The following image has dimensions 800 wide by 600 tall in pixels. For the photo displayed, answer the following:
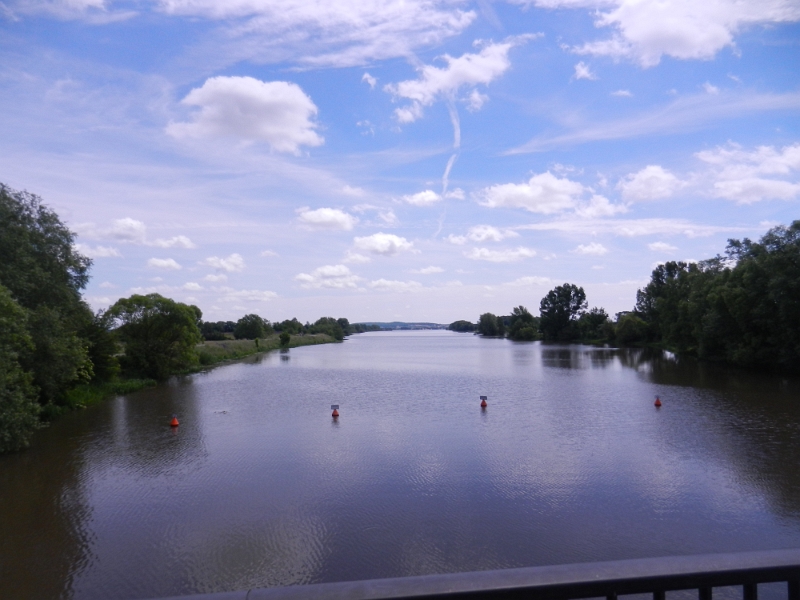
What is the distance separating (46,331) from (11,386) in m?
2.92

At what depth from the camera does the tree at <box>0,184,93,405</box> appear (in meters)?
17.2

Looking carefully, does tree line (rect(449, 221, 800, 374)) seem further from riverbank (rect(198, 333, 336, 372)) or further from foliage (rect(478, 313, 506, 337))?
foliage (rect(478, 313, 506, 337))

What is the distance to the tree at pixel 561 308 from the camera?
334 feet

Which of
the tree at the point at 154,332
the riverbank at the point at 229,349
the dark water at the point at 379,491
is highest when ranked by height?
the tree at the point at 154,332

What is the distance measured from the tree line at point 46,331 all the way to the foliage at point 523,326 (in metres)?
85.2

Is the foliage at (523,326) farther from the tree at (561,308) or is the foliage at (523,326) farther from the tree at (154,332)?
the tree at (154,332)

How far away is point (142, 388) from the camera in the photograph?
99.5 ft

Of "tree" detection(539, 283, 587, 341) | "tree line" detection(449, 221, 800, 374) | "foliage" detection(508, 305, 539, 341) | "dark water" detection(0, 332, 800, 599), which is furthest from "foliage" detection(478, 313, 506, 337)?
Result: "dark water" detection(0, 332, 800, 599)

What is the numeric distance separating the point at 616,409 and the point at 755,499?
10.6 metres

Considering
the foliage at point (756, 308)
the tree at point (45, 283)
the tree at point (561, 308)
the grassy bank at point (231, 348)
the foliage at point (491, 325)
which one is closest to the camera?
the tree at point (45, 283)

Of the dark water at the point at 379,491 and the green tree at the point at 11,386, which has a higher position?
the green tree at the point at 11,386

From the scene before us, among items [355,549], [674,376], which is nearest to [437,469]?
[355,549]

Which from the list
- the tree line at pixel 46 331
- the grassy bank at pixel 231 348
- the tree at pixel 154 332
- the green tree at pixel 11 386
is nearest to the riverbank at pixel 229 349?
the grassy bank at pixel 231 348

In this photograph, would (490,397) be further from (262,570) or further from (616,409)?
(262,570)
